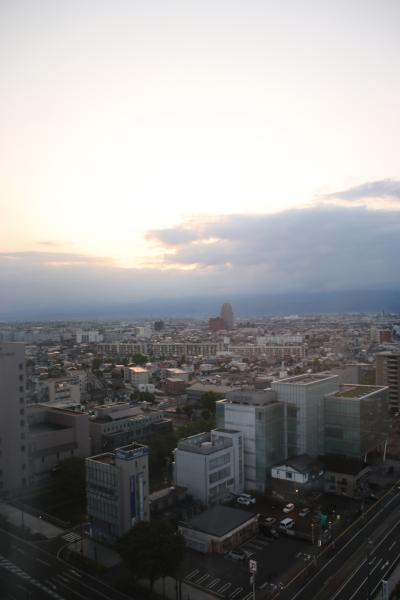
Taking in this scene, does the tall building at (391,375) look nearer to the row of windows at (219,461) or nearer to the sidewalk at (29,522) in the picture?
the row of windows at (219,461)

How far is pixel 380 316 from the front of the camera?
31.7 metres

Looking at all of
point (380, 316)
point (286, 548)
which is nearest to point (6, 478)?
point (286, 548)

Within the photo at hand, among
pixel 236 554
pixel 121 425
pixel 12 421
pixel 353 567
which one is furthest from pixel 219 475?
pixel 121 425

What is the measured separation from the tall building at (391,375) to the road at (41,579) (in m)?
9.80

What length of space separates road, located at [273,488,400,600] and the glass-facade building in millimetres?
1872

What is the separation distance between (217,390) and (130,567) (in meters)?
9.61

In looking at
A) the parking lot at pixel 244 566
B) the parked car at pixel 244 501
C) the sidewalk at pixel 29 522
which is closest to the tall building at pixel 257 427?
the parked car at pixel 244 501

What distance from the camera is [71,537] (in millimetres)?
5629

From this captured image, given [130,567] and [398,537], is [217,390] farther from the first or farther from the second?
[130,567]

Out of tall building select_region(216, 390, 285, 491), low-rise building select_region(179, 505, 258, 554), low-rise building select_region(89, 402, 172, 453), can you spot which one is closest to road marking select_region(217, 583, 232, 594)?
low-rise building select_region(179, 505, 258, 554)

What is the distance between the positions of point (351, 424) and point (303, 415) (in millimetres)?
899

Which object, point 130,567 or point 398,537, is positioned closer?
point 130,567

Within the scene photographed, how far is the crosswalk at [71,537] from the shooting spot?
5578 mm

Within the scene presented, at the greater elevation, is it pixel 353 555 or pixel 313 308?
pixel 313 308
